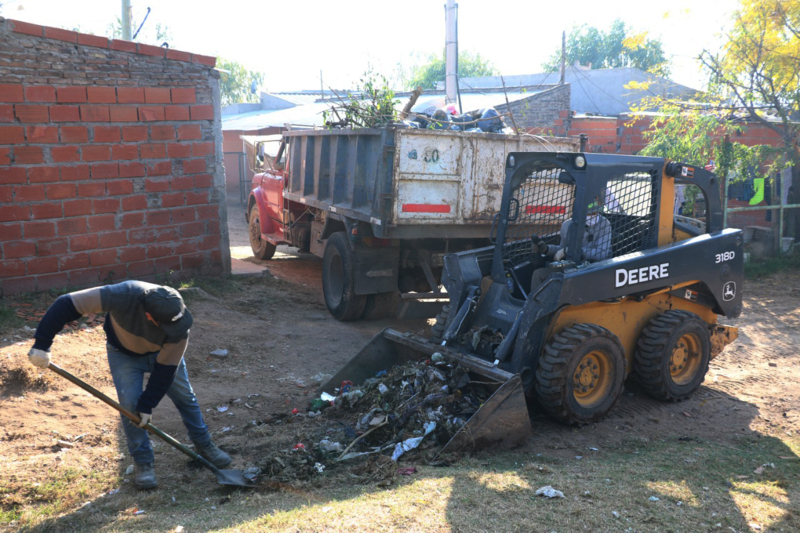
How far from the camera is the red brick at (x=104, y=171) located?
303 inches

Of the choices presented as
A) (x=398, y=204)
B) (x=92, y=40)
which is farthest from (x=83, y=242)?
(x=398, y=204)

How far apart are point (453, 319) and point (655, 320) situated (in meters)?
1.73

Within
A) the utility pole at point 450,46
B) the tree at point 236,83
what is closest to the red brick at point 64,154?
the utility pole at point 450,46

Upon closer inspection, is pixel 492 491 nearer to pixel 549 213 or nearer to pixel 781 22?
pixel 549 213

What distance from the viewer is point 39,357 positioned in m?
3.51

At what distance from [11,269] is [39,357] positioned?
4403 mm

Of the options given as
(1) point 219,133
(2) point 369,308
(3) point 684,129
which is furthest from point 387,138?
(3) point 684,129

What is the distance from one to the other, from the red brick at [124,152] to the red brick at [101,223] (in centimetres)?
73

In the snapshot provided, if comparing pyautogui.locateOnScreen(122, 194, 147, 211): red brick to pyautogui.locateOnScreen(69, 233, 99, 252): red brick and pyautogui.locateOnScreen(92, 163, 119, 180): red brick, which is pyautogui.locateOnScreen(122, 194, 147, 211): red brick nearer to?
pyautogui.locateOnScreen(92, 163, 119, 180): red brick

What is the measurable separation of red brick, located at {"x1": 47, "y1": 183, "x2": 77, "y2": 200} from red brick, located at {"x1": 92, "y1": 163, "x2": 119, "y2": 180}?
0.96 feet

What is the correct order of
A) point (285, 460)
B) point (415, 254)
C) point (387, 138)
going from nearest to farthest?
point (285, 460) → point (387, 138) → point (415, 254)

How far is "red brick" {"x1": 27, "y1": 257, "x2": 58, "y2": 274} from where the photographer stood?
7.33 metres

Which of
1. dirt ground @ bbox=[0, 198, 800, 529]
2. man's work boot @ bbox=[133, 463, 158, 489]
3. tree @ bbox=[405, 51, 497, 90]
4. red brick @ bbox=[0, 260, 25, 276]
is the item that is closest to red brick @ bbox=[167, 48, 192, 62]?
dirt ground @ bbox=[0, 198, 800, 529]

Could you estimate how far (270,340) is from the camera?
7.36m
